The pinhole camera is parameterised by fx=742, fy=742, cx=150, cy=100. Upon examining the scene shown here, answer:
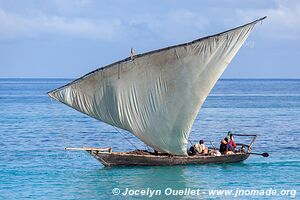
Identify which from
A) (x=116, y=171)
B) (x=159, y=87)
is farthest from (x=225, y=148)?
(x=116, y=171)

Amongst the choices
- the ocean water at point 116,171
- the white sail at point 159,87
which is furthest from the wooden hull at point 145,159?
the white sail at point 159,87

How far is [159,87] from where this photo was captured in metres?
33.0

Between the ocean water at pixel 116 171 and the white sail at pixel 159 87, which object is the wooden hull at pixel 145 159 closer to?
the ocean water at pixel 116 171

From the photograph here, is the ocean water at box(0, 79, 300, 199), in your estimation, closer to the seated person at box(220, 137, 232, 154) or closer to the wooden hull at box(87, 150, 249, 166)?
the wooden hull at box(87, 150, 249, 166)

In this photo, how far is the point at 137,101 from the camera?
109 ft

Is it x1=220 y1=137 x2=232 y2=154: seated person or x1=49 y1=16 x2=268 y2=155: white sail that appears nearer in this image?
x1=49 y1=16 x2=268 y2=155: white sail

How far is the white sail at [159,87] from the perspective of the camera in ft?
106

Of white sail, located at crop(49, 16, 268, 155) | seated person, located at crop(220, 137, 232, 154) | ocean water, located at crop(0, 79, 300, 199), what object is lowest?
ocean water, located at crop(0, 79, 300, 199)

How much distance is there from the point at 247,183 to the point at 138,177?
15.4ft

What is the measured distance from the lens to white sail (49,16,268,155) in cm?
3219

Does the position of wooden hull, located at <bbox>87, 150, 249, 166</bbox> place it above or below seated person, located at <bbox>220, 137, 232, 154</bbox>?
below

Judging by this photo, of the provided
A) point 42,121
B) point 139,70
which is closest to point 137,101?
point 139,70

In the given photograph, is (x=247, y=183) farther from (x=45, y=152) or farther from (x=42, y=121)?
(x=42, y=121)

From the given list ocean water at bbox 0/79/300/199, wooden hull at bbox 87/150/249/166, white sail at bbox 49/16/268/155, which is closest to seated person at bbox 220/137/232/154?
ocean water at bbox 0/79/300/199
